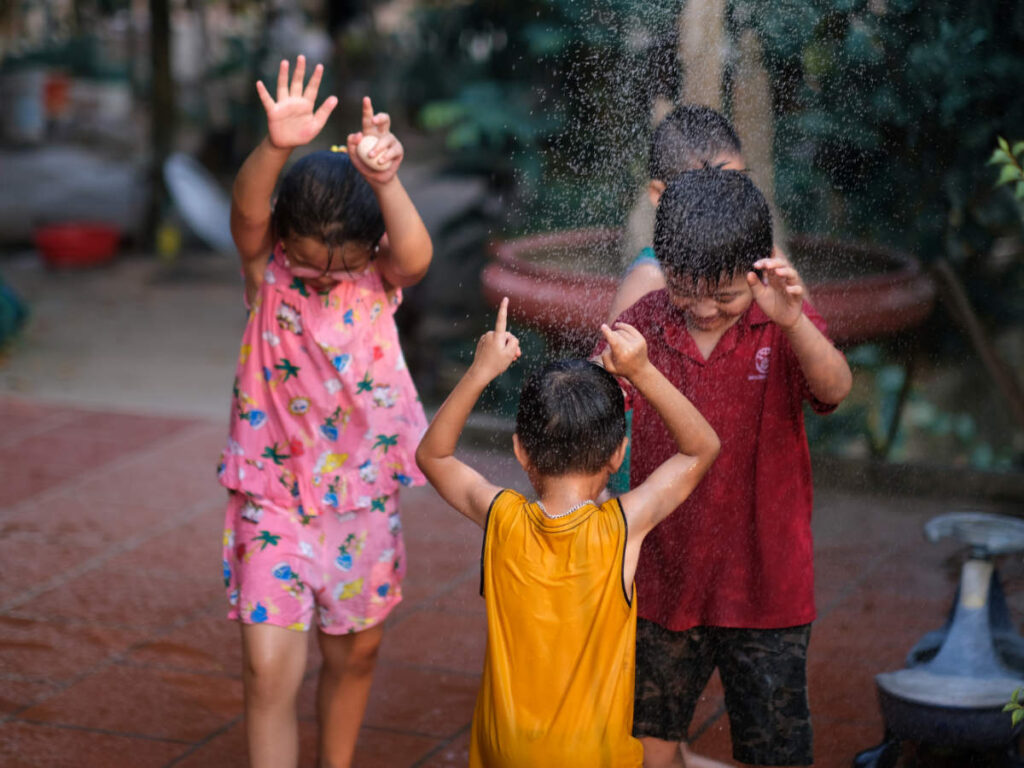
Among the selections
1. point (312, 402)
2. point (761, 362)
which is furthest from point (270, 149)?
point (761, 362)

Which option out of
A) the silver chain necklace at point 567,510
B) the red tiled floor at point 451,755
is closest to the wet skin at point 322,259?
the silver chain necklace at point 567,510

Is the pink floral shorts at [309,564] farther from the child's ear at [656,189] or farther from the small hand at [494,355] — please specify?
the child's ear at [656,189]

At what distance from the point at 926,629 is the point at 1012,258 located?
2.12 meters

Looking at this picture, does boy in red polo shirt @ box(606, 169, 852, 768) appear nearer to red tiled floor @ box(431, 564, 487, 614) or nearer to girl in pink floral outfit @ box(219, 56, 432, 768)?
girl in pink floral outfit @ box(219, 56, 432, 768)

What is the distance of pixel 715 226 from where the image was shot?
2.05 metres

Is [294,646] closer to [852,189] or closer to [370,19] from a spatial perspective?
[852,189]

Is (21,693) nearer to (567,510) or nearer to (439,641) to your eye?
(439,641)

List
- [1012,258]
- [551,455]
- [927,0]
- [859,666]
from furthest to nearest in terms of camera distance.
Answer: [1012,258]
[927,0]
[859,666]
[551,455]

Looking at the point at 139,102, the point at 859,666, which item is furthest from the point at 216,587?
the point at 139,102

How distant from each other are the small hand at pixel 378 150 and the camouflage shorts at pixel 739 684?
916 mm

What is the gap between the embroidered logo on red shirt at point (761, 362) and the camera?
7.11ft

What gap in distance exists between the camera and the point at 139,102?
1433 centimetres

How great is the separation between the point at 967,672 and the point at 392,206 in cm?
142

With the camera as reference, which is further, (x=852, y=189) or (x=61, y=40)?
(x=61, y=40)
